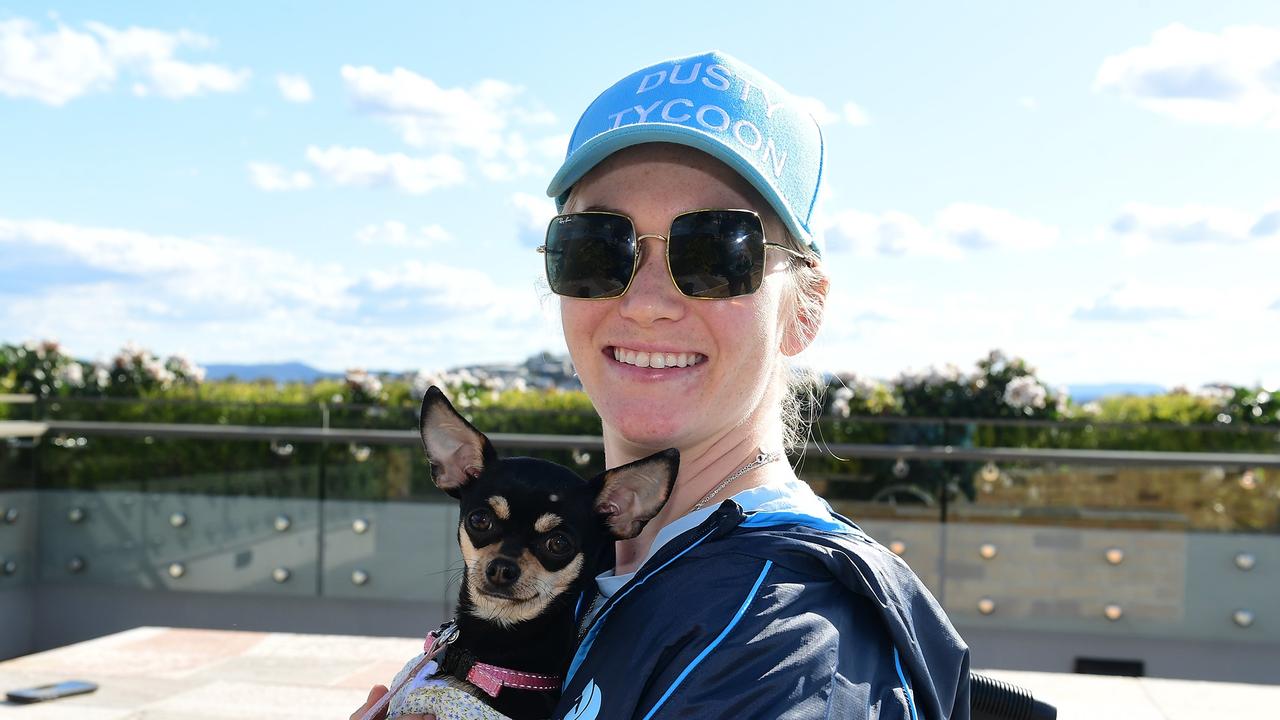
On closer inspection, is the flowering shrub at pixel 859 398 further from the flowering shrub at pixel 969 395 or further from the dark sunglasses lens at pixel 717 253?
the dark sunglasses lens at pixel 717 253

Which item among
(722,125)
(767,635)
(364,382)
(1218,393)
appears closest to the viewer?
(767,635)

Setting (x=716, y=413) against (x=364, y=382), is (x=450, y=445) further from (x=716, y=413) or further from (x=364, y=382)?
(x=364, y=382)

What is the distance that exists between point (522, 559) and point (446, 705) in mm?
297

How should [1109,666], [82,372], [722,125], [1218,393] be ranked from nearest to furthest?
[722,125]
[1109,666]
[1218,393]
[82,372]

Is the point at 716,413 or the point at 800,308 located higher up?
the point at 800,308

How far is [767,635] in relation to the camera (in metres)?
1.17

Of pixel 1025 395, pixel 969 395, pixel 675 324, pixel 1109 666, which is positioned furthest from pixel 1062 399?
pixel 675 324

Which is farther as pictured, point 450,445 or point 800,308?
point 450,445

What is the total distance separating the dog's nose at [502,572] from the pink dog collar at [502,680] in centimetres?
14

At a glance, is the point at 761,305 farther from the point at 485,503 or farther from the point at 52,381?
the point at 52,381

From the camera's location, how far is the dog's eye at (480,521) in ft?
6.14

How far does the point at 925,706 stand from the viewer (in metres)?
1.28

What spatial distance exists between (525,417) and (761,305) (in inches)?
241

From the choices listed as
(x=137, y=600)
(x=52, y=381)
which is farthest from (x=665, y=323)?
(x=52, y=381)
